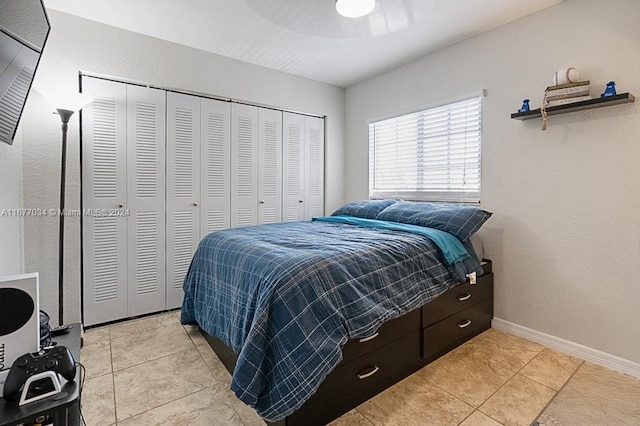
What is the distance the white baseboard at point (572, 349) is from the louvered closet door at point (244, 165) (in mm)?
2583

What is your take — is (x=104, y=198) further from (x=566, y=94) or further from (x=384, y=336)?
(x=566, y=94)

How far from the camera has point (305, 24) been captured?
2.52 metres

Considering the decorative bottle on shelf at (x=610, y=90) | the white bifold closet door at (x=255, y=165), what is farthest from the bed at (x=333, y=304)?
the decorative bottle on shelf at (x=610, y=90)

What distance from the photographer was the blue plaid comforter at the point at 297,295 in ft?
4.41

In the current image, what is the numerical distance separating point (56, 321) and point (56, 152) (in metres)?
1.32

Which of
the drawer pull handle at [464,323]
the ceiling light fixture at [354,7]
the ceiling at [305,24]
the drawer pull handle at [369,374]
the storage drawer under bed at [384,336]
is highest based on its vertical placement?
the ceiling at [305,24]

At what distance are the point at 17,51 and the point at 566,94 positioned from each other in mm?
Result: 3023

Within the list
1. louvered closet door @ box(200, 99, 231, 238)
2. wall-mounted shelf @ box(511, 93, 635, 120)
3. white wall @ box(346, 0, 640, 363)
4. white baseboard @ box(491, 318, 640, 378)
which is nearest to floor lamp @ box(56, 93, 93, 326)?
louvered closet door @ box(200, 99, 231, 238)

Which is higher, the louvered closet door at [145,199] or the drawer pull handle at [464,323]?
the louvered closet door at [145,199]

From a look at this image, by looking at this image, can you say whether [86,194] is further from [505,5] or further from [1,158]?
[505,5]

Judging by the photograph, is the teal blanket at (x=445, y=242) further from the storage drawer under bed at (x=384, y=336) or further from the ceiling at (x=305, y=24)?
the ceiling at (x=305, y=24)

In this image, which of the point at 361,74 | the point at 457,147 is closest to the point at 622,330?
the point at 457,147

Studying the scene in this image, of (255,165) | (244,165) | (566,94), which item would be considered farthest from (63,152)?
(566,94)

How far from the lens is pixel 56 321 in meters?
2.44
